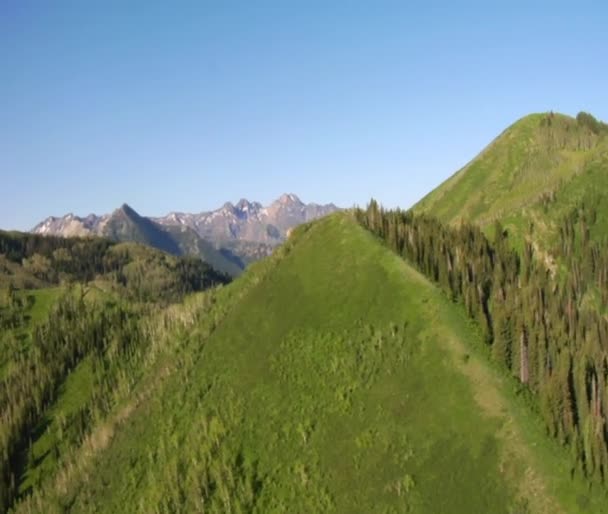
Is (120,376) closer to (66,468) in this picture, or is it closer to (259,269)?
(66,468)

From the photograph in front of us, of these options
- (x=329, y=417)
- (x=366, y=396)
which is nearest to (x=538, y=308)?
(x=366, y=396)

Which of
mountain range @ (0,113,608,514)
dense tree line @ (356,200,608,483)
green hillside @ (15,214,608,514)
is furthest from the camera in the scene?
dense tree line @ (356,200,608,483)

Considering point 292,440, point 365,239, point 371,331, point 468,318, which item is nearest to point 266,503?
point 292,440

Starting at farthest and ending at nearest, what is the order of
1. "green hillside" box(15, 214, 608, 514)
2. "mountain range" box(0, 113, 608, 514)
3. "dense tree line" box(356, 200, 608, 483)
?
"dense tree line" box(356, 200, 608, 483) → "green hillside" box(15, 214, 608, 514) → "mountain range" box(0, 113, 608, 514)

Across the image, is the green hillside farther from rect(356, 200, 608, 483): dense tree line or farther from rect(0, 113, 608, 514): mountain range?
rect(356, 200, 608, 483): dense tree line

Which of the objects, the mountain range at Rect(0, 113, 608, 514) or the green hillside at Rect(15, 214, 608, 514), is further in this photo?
the green hillside at Rect(15, 214, 608, 514)

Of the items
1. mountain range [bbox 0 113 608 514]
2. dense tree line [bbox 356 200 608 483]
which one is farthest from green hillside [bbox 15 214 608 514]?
dense tree line [bbox 356 200 608 483]
